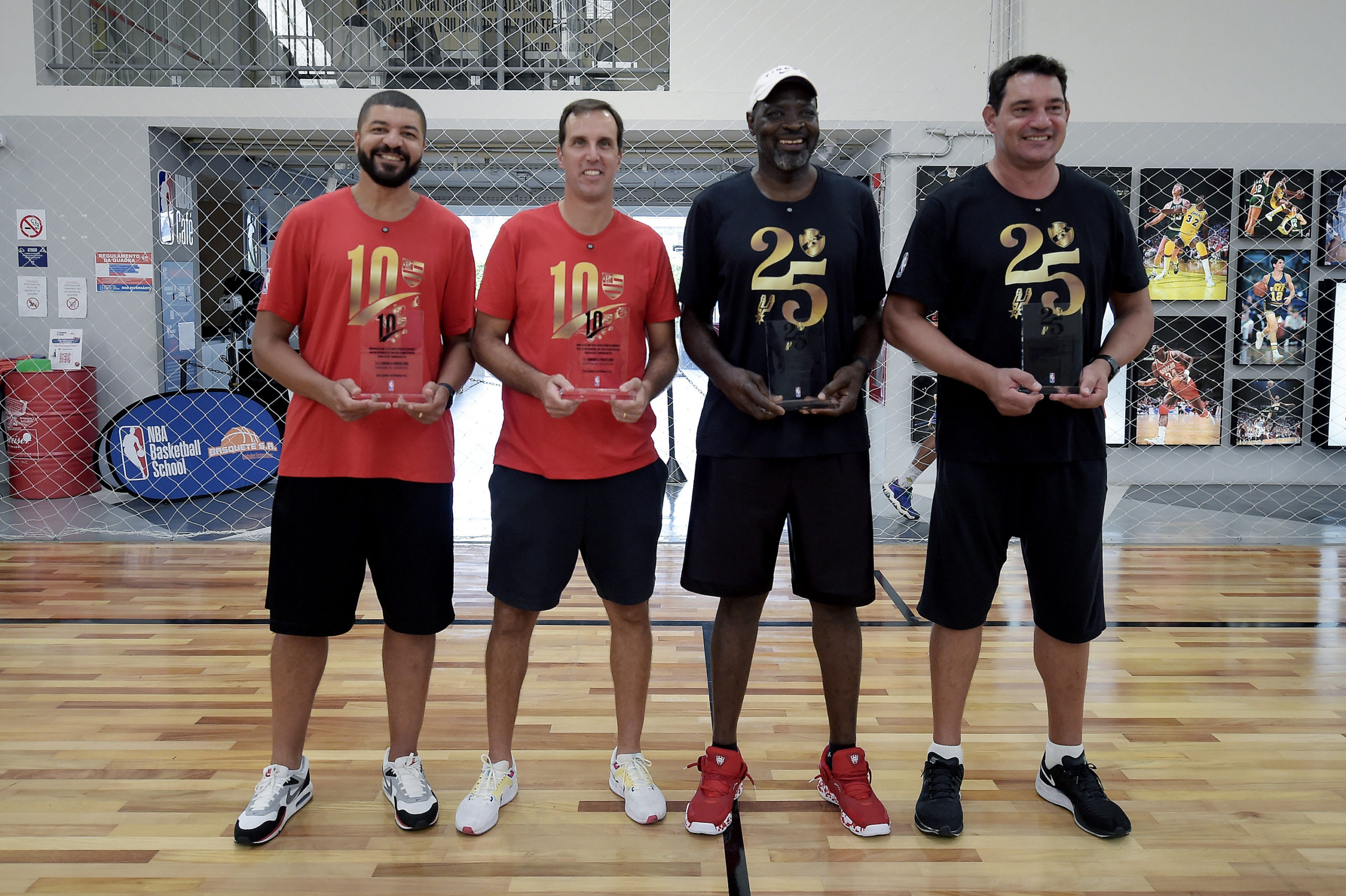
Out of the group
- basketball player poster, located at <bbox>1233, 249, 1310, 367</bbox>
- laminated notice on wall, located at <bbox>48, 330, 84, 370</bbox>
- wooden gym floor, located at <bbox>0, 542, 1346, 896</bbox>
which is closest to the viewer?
wooden gym floor, located at <bbox>0, 542, 1346, 896</bbox>

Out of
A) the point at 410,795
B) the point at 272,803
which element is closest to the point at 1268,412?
the point at 410,795

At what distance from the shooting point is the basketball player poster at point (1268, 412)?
6.30m

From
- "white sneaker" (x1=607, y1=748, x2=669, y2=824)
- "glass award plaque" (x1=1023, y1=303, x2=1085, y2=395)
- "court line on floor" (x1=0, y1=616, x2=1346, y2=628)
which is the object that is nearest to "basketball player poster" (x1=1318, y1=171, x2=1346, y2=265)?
"court line on floor" (x1=0, y1=616, x2=1346, y2=628)

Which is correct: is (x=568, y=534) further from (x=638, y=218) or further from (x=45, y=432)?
(x=45, y=432)

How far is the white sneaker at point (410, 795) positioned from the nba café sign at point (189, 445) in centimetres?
414

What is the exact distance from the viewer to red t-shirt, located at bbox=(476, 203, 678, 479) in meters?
1.92

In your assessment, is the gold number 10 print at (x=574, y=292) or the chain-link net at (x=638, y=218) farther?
the chain-link net at (x=638, y=218)

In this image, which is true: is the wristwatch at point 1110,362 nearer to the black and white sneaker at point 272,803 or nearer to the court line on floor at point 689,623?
the court line on floor at point 689,623

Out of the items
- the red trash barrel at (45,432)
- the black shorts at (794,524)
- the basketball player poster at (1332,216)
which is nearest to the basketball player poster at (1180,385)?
the basketball player poster at (1332,216)

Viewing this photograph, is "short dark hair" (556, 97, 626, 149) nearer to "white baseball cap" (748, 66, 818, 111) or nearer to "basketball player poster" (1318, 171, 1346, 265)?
"white baseball cap" (748, 66, 818, 111)

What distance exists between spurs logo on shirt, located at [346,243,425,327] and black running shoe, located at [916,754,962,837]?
1.47m

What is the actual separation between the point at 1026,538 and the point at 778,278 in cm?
75

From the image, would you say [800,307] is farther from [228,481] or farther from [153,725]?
[228,481]

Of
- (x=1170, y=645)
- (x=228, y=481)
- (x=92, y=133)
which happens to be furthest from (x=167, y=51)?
(x=1170, y=645)
